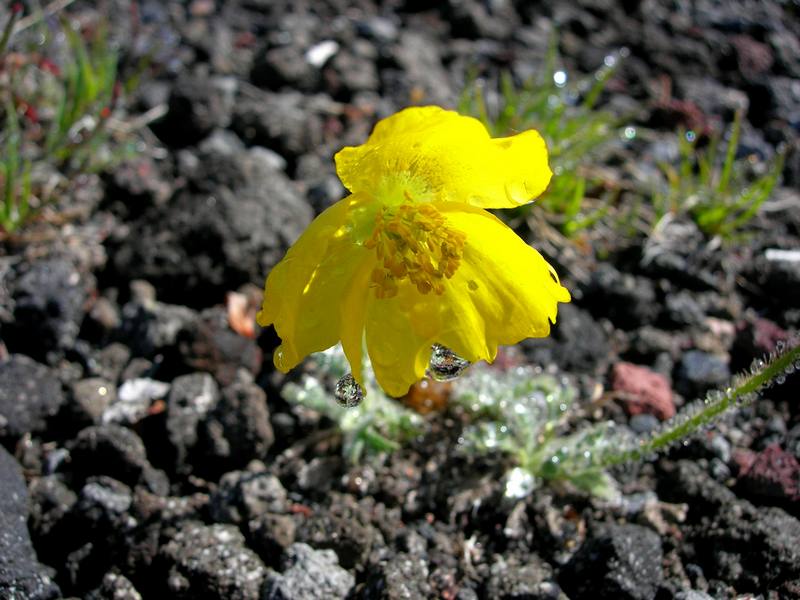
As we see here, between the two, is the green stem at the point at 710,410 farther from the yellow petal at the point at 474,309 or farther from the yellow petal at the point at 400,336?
the yellow petal at the point at 400,336

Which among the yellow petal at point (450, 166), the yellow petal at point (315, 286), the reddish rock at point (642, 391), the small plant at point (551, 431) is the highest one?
the yellow petal at point (450, 166)

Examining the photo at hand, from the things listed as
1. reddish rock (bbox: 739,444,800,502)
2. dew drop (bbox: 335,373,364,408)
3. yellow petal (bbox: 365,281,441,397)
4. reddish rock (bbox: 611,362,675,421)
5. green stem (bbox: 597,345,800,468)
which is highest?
yellow petal (bbox: 365,281,441,397)

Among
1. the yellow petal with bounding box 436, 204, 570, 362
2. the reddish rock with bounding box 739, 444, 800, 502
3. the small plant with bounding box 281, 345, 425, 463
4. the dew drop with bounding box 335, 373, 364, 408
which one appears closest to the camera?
the yellow petal with bounding box 436, 204, 570, 362

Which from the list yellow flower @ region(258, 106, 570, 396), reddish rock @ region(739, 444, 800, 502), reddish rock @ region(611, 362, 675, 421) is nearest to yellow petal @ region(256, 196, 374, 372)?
yellow flower @ region(258, 106, 570, 396)

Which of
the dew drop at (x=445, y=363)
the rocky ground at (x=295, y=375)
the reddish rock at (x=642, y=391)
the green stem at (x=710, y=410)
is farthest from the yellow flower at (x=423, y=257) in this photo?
the reddish rock at (x=642, y=391)

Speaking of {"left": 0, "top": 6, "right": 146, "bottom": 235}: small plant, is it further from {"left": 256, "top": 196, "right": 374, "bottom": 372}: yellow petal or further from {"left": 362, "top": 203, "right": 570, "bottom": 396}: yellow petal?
{"left": 362, "top": 203, "right": 570, "bottom": 396}: yellow petal

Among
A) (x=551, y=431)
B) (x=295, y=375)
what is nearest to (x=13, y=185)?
(x=295, y=375)

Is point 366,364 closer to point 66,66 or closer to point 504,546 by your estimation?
point 504,546
